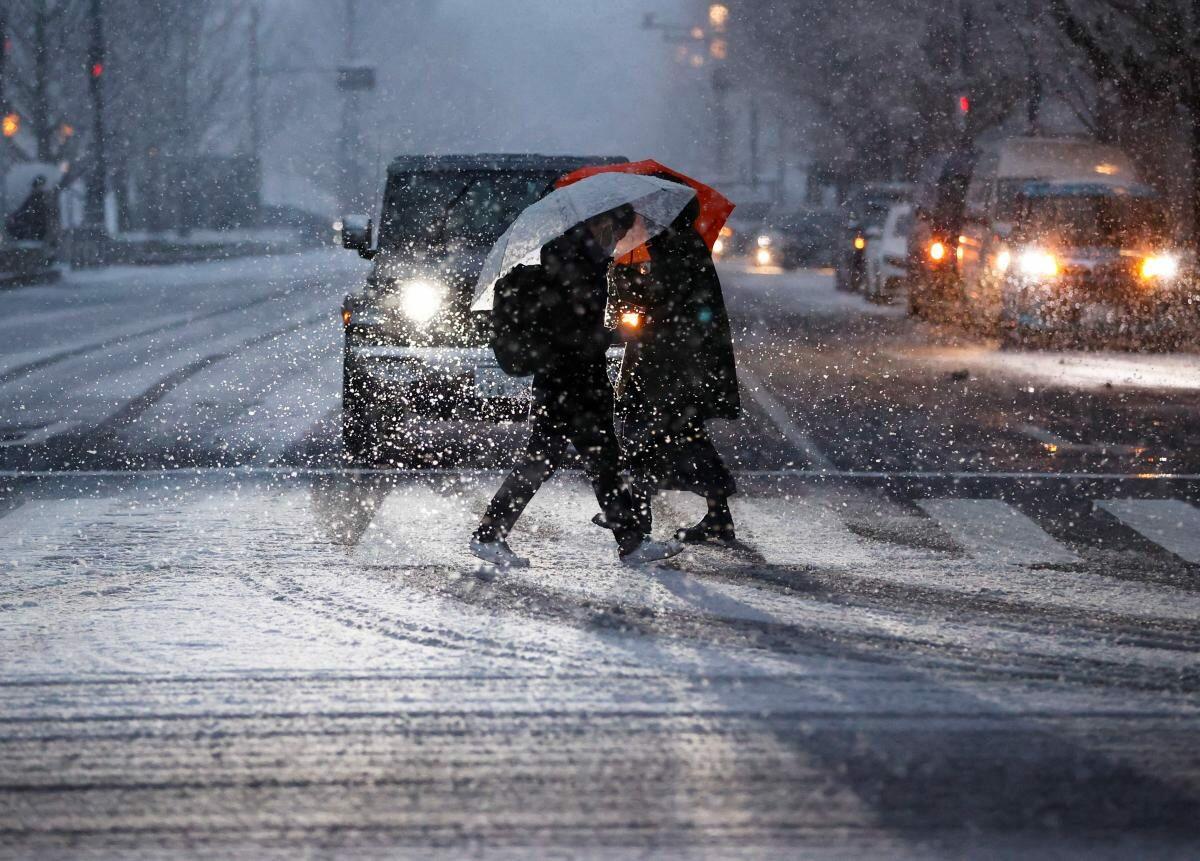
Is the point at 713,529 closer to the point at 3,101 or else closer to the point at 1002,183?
the point at 1002,183

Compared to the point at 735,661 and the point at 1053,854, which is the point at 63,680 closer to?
the point at 735,661

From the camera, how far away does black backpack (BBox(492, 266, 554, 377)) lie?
756 centimetres

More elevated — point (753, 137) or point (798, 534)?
point (753, 137)

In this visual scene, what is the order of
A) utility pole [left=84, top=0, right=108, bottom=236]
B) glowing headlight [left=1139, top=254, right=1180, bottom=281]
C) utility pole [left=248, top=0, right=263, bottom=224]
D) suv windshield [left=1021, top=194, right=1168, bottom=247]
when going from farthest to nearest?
utility pole [left=248, top=0, right=263, bottom=224]
utility pole [left=84, top=0, right=108, bottom=236]
suv windshield [left=1021, top=194, right=1168, bottom=247]
glowing headlight [left=1139, top=254, right=1180, bottom=281]

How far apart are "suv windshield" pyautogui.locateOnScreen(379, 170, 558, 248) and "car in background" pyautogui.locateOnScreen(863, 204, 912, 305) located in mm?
14870

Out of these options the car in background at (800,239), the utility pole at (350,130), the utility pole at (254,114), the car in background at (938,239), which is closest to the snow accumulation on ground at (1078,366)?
the car in background at (938,239)

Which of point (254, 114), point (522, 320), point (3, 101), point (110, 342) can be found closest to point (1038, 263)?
point (110, 342)

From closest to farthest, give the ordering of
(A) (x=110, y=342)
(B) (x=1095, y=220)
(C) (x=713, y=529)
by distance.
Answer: (C) (x=713, y=529), (A) (x=110, y=342), (B) (x=1095, y=220)

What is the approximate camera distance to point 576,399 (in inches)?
308

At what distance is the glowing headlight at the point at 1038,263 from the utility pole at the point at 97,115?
83.1 ft

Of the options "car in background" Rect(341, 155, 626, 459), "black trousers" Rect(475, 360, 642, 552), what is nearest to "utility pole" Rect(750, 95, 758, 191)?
"car in background" Rect(341, 155, 626, 459)

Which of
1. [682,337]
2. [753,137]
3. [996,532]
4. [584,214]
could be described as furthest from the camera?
[753,137]

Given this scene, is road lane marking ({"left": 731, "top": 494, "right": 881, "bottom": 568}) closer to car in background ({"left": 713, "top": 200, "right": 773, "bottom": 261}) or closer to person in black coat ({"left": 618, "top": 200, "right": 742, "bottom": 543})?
person in black coat ({"left": 618, "top": 200, "right": 742, "bottom": 543})

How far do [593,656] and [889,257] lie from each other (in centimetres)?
2238
